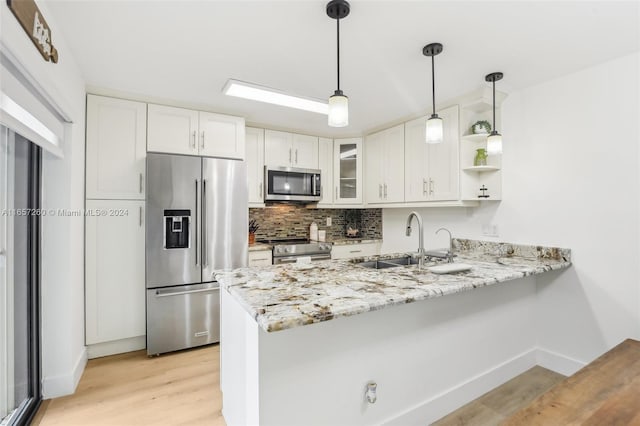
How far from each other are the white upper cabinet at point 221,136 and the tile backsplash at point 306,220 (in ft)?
3.27

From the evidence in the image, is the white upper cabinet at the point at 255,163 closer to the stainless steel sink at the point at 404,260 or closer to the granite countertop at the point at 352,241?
the granite countertop at the point at 352,241

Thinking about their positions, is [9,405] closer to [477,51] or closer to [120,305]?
[120,305]

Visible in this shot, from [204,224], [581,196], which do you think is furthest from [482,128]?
[204,224]

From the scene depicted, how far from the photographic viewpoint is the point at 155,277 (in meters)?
2.71

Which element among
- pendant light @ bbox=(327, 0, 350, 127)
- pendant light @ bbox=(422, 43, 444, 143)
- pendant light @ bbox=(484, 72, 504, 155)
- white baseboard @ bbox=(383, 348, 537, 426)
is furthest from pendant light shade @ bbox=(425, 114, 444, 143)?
white baseboard @ bbox=(383, 348, 537, 426)

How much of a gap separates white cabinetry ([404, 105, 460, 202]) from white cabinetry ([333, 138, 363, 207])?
81 centimetres

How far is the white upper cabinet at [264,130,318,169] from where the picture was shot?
3.69m

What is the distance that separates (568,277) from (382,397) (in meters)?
1.87

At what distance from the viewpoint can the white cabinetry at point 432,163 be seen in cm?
292

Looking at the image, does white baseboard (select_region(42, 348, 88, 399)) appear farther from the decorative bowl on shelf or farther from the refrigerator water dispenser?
the decorative bowl on shelf

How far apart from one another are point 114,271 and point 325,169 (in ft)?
8.38

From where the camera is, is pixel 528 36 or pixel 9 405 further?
pixel 528 36

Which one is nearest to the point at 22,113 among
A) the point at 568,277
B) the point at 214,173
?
the point at 214,173

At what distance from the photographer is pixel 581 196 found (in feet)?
7.63
